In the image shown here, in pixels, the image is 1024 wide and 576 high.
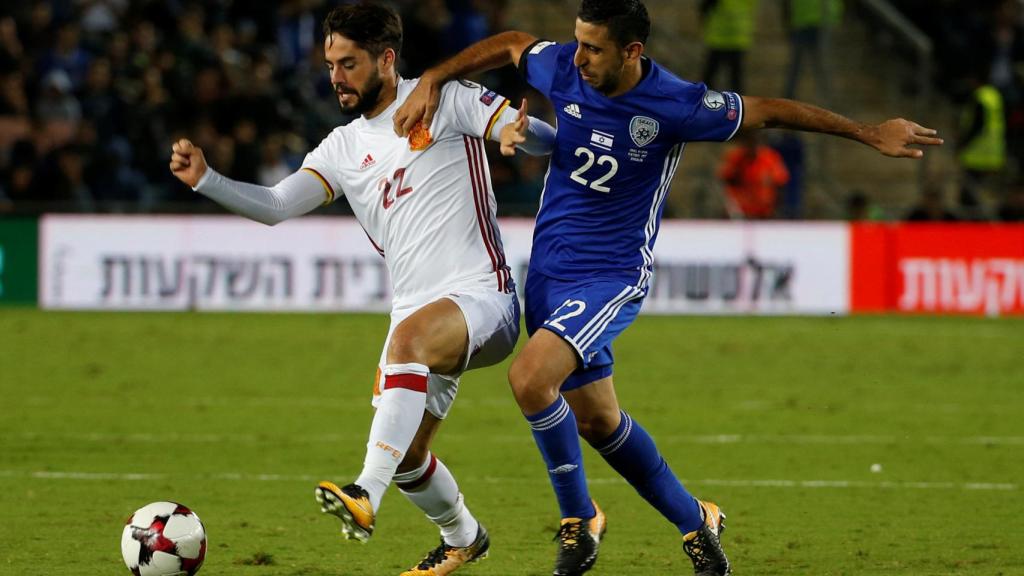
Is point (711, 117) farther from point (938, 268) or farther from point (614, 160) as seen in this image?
point (938, 268)

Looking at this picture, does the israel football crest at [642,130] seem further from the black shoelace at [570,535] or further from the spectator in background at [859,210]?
the spectator in background at [859,210]

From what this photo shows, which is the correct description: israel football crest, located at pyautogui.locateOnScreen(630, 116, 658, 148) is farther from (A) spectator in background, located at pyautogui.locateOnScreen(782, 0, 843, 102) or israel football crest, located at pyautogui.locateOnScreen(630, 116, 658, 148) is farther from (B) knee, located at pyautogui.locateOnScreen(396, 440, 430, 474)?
(A) spectator in background, located at pyautogui.locateOnScreen(782, 0, 843, 102)

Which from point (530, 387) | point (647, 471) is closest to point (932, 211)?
point (647, 471)

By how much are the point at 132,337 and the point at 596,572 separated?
1055cm

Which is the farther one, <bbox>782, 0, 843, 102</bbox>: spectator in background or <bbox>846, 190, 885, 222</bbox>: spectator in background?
<bbox>782, 0, 843, 102</bbox>: spectator in background

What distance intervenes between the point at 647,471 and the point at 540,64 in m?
1.69

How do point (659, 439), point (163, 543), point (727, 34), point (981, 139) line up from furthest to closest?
point (727, 34) → point (981, 139) → point (659, 439) → point (163, 543)

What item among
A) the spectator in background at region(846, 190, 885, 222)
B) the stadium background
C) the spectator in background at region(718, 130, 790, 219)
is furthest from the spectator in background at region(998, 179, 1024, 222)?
the spectator in background at region(718, 130, 790, 219)

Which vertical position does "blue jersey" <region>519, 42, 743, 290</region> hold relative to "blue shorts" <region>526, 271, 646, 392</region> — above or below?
above

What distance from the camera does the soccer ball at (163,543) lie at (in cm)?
598

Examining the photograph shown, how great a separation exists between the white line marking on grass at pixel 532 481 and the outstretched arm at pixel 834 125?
303 centimetres

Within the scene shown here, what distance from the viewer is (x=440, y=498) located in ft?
21.2

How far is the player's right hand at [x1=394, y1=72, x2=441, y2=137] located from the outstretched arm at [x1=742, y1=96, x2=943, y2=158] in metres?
1.22

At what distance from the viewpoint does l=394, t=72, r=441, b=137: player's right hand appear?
6.31 metres
